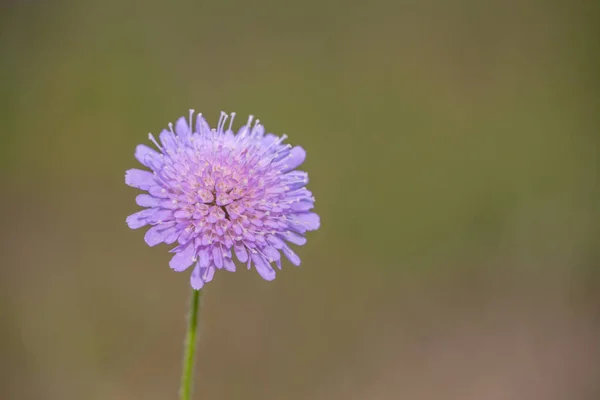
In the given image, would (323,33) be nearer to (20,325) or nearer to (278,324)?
(278,324)

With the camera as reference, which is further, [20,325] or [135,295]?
[135,295]

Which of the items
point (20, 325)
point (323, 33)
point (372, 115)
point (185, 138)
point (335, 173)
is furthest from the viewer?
point (323, 33)

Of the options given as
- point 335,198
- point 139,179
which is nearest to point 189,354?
point 139,179

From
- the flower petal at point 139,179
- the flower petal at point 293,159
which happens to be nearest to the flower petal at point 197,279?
the flower petal at point 139,179

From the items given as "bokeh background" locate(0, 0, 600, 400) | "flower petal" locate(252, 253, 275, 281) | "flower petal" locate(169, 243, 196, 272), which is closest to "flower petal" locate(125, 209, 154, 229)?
"flower petal" locate(169, 243, 196, 272)

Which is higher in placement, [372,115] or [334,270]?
[372,115]

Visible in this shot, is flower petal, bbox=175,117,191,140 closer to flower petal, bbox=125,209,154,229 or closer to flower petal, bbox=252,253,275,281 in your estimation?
flower petal, bbox=125,209,154,229

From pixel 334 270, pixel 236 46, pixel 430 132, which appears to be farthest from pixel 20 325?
pixel 430 132
